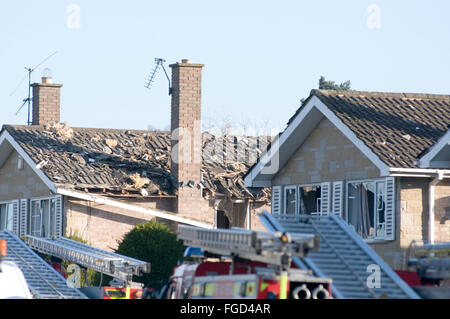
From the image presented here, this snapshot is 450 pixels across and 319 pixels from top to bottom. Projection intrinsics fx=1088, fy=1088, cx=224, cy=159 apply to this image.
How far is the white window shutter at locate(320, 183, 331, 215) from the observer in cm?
2780

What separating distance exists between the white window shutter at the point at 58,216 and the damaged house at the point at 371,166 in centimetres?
817

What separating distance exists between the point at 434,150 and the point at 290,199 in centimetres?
714

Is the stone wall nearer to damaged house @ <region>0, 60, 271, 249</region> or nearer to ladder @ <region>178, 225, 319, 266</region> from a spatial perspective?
damaged house @ <region>0, 60, 271, 249</region>

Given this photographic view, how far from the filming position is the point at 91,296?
22.8 meters

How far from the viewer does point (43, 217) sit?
37.5 metres

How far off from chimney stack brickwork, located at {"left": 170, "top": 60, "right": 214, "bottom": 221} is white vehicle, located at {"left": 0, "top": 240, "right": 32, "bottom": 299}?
18572 millimetres

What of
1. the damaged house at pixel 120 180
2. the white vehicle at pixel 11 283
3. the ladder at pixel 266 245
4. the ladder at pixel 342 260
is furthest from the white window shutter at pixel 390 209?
Answer: the damaged house at pixel 120 180

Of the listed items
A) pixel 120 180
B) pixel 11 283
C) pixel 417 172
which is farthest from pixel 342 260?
pixel 120 180

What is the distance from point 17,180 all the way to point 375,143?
1720cm

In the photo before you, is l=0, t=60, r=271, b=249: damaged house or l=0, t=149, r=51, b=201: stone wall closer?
l=0, t=60, r=271, b=249: damaged house

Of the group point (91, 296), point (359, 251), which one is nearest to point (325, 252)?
point (359, 251)

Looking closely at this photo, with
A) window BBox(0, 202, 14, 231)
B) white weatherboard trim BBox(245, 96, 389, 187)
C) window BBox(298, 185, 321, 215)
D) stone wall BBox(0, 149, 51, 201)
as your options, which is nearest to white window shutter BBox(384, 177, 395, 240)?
white weatherboard trim BBox(245, 96, 389, 187)

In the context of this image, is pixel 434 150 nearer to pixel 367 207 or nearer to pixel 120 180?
pixel 367 207

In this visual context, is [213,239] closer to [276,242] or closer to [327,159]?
[276,242]
